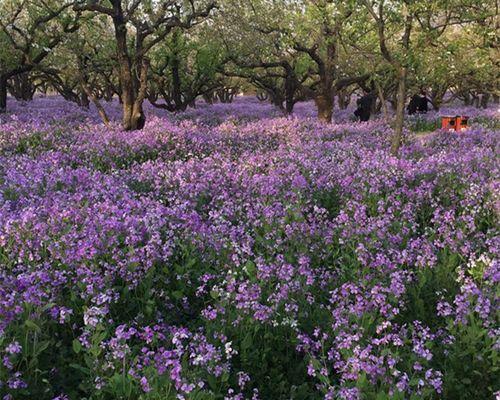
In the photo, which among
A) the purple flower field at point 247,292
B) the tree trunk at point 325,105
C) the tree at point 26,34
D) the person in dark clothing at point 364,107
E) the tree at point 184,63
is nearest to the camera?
the purple flower field at point 247,292

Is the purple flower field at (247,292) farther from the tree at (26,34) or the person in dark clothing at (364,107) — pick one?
the person in dark clothing at (364,107)

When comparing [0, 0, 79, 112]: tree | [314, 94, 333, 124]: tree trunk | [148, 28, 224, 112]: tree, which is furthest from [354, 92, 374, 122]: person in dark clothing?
[0, 0, 79, 112]: tree

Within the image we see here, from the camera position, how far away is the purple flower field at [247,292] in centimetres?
374

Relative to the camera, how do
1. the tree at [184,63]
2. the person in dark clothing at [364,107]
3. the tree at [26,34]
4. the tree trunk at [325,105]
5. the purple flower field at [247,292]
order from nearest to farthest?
1. the purple flower field at [247,292]
2. the tree at [26,34]
3. the tree trunk at [325,105]
4. the person in dark clothing at [364,107]
5. the tree at [184,63]

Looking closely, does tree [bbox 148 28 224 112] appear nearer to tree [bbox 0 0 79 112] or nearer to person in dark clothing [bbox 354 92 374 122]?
tree [bbox 0 0 79 112]

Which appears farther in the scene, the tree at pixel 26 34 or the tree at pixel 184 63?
the tree at pixel 184 63

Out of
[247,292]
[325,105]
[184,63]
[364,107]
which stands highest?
[184,63]

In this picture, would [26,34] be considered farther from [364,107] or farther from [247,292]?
[247,292]

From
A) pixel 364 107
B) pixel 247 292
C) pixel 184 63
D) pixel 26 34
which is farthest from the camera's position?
pixel 184 63

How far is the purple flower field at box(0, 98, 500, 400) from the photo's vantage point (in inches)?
147

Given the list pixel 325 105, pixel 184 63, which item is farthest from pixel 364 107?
pixel 184 63

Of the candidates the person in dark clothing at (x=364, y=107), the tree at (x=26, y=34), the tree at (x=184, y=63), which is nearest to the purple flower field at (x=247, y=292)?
the tree at (x=26, y=34)

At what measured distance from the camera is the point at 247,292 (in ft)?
14.8

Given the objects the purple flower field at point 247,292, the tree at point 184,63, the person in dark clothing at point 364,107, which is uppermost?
the tree at point 184,63
